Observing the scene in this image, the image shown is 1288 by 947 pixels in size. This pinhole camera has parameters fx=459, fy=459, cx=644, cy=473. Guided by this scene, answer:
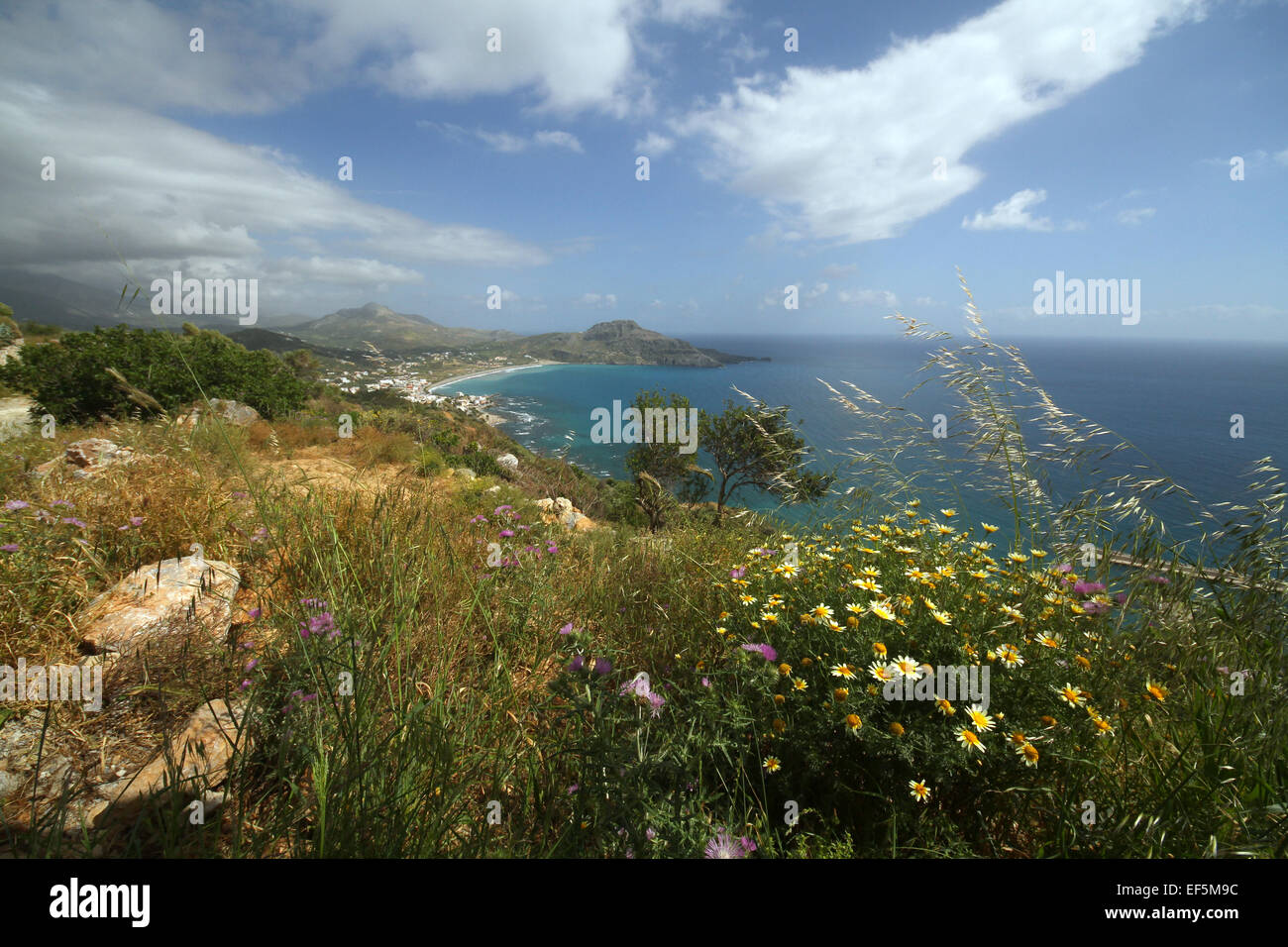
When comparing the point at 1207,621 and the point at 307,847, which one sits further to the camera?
the point at 1207,621

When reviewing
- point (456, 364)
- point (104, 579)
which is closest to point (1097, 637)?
point (104, 579)

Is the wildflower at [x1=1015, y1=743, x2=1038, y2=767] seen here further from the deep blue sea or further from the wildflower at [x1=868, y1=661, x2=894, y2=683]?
the deep blue sea

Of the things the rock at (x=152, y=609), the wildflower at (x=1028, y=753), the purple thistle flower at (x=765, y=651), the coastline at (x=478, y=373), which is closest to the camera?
the wildflower at (x=1028, y=753)

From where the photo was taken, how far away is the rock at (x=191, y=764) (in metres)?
1.35

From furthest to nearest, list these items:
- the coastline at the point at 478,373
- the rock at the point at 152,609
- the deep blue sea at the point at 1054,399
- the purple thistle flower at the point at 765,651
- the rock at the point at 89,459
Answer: the coastline at the point at 478,373
the deep blue sea at the point at 1054,399
the rock at the point at 89,459
the rock at the point at 152,609
the purple thistle flower at the point at 765,651

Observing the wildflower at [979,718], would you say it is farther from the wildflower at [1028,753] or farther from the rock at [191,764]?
the rock at [191,764]

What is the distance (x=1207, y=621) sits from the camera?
2074 mm

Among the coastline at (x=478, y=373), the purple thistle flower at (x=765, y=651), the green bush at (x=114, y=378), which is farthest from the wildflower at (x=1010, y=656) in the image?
the coastline at (x=478, y=373)

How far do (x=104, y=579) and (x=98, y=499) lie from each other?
2.95 feet

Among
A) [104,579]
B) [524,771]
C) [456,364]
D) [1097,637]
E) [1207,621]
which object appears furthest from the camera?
[456,364]

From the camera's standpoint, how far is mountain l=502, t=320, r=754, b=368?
91875 millimetres

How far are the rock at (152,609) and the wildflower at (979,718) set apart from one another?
9.62 ft

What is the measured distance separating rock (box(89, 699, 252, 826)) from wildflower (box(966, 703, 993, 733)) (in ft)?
7.24
